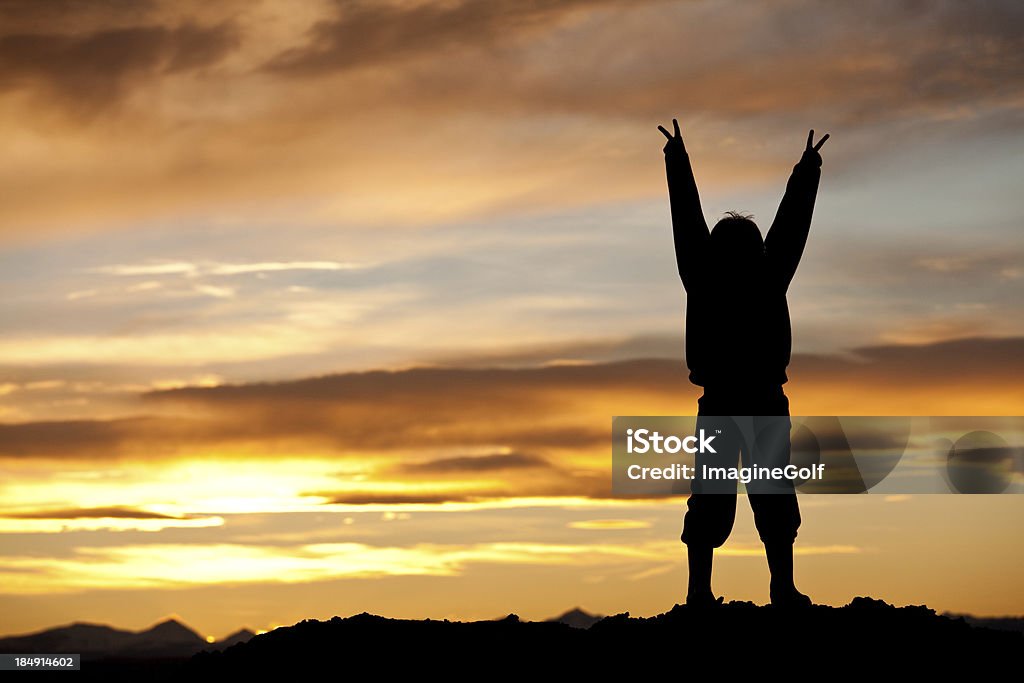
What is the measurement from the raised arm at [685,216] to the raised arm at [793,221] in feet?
2.42

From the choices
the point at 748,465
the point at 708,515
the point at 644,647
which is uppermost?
the point at 748,465

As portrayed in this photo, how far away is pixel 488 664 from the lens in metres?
12.8

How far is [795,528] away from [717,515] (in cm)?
89

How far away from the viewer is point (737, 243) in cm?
1356

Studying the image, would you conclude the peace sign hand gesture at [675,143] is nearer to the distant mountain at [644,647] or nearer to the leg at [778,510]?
the leg at [778,510]

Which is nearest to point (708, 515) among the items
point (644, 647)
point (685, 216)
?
point (644, 647)

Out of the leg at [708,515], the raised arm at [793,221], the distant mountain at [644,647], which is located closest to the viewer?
the distant mountain at [644,647]

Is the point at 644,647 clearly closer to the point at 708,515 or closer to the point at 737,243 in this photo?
the point at 708,515

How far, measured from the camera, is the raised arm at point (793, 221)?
1367 centimetres

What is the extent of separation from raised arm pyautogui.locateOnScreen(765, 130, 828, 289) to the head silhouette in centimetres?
18

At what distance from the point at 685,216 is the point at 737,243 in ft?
2.09

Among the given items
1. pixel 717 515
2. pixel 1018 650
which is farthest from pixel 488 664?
pixel 1018 650

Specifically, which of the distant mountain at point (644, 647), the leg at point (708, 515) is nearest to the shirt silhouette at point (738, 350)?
the leg at point (708, 515)

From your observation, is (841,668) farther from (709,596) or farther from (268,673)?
(268,673)
